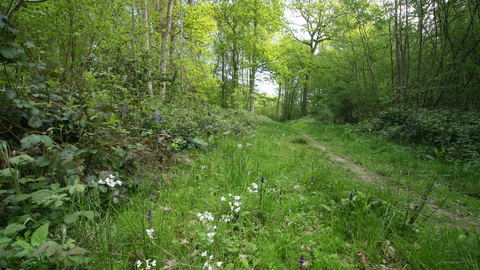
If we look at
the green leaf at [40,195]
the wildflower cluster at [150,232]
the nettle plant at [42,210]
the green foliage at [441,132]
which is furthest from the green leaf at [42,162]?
the green foliage at [441,132]

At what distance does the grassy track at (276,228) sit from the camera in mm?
1641

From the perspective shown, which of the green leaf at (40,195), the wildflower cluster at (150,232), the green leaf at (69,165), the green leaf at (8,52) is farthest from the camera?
the green leaf at (69,165)

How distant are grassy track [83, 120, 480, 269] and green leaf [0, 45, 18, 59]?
157 centimetres

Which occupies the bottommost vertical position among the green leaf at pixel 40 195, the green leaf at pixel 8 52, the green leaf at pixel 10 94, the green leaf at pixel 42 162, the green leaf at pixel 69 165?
the green leaf at pixel 40 195

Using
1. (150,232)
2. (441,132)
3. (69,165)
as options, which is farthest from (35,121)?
(441,132)

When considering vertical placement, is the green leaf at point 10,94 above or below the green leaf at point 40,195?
above

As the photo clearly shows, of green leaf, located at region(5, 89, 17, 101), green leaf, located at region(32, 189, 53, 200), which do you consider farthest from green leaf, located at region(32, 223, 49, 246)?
green leaf, located at region(5, 89, 17, 101)

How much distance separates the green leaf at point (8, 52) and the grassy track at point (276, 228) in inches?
61.8

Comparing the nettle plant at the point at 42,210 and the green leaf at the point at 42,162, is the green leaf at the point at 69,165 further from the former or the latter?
the green leaf at the point at 42,162

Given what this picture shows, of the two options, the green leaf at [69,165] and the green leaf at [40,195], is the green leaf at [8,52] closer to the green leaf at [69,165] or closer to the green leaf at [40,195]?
the green leaf at [69,165]

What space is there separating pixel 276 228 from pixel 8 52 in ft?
9.43

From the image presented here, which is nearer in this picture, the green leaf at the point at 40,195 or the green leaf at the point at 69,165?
the green leaf at the point at 40,195

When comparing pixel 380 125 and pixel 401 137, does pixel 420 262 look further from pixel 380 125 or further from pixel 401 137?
pixel 380 125

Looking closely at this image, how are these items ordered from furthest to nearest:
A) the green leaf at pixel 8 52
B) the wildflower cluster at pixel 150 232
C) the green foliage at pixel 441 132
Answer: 1. the green foliage at pixel 441 132
2. the green leaf at pixel 8 52
3. the wildflower cluster at pixel 150 232
